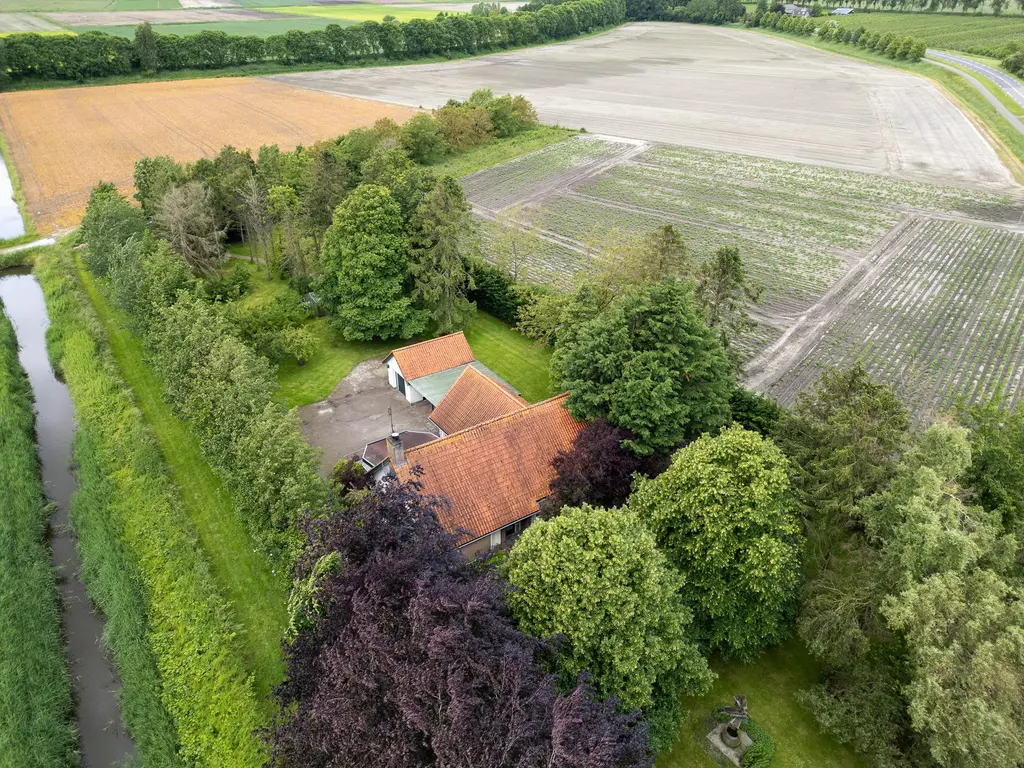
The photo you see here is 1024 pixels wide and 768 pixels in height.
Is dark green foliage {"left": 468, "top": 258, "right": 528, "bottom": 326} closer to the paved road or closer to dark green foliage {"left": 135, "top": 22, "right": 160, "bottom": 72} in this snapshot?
dark green foliage {"left": 135, "top": 22, "right": 160, "bottom": 72}

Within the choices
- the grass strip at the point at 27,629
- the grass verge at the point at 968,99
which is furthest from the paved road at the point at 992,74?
the grass strip at the point at 27,629

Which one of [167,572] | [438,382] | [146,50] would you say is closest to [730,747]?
[167,572]

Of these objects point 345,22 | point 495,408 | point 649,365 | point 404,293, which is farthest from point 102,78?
point 649,365

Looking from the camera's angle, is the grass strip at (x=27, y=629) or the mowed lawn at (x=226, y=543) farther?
the mowed lawn at (x=226, y=543)

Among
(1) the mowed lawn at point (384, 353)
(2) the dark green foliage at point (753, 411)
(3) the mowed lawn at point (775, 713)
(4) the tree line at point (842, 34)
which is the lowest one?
(3) the mowed lawn at point (775, 713)

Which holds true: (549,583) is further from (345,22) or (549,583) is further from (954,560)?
(345,22)

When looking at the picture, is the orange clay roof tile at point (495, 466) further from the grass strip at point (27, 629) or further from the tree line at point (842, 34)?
the tree line at point (842, 34)

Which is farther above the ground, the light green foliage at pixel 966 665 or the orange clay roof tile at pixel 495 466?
the light green foliage at pixel 966 665
